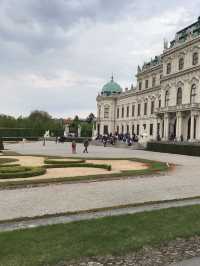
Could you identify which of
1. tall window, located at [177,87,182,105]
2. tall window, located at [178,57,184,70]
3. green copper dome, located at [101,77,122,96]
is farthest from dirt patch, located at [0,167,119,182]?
green copper dome, located at [101,77,122,96]

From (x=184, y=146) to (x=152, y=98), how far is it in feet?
113

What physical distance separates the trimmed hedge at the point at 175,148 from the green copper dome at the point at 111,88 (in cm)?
4783

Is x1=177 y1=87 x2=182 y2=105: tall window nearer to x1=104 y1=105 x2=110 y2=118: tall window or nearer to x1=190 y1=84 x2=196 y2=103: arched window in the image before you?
x1=190 y1=84 x2=196 y2=103: arched window

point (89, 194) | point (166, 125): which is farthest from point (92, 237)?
point (166, 125)

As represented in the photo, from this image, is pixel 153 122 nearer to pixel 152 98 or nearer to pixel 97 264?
pixel 152 98

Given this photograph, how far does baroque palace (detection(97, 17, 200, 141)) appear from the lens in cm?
5288

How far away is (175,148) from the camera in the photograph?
40531 millimetres

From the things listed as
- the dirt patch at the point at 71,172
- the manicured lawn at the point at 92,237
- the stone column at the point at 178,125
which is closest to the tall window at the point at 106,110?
the stone column at the point at 178,125

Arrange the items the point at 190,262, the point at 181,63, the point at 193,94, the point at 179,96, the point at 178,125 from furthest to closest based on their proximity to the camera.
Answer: the point at 179,96
the point at 181,63
the point at 178,125
the point at 193,94
the point at 190,262

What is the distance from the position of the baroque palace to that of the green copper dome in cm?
1153

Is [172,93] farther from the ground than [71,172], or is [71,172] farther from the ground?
[172,93]

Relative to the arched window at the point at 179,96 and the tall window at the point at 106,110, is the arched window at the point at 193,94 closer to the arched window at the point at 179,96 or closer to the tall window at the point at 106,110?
the arched window at the point at 179,96

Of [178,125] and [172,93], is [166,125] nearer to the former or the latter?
[178,125]

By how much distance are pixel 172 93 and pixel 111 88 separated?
37.6 metres
